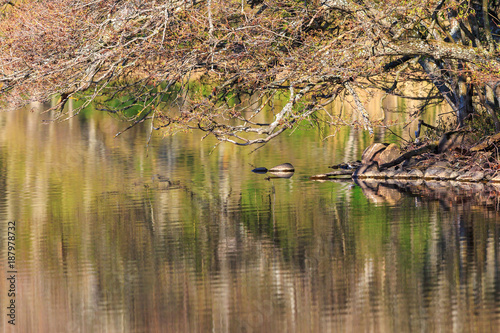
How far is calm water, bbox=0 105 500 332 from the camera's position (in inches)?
381

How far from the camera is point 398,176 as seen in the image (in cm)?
2247

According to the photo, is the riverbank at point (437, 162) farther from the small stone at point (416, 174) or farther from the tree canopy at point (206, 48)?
the tree canopy at point (206, 48)

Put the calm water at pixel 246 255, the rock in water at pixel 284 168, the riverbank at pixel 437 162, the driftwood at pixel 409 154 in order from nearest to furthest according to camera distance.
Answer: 1. the calm water at pixel 246 255
2. the riverbank at pixel 437 162
3. the driftwood at pixel 409 154
4. the rock in water at pixel 284 168

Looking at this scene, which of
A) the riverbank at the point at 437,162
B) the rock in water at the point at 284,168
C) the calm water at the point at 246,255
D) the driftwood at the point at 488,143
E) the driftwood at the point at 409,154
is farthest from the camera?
the rock in water at the point at 284,168

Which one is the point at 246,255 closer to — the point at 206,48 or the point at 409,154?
the point at 206,48

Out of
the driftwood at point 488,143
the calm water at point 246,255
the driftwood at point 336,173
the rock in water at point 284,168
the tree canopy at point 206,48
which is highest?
the tree canopy at point 206,48

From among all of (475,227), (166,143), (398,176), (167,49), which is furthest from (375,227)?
(166,143)

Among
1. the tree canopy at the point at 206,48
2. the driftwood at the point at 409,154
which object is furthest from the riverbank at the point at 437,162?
the tree canopy at the point at 206,48

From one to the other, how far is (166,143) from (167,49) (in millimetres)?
16769

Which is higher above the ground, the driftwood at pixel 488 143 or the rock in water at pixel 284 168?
the driftwood at pixel 488 143

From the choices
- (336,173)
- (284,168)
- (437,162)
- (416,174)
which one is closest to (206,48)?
(336,173)

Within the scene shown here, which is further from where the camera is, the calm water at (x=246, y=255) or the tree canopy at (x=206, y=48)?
the tree canopy at (x=206, y=48)

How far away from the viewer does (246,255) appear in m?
13.0

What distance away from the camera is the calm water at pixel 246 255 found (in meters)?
9.68
